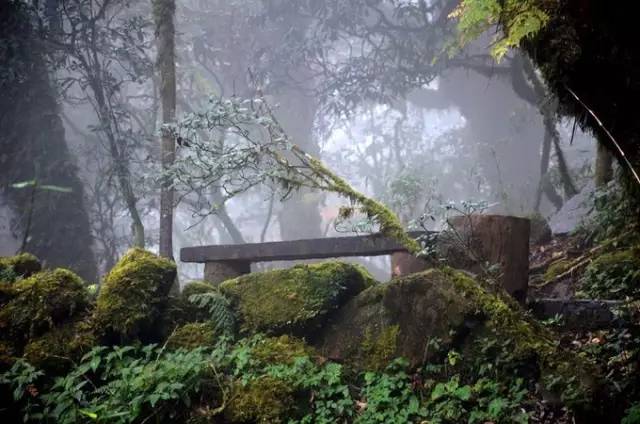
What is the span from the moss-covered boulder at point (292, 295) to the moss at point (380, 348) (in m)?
0.61

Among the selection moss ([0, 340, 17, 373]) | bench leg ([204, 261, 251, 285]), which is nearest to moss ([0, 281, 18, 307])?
moss ([0, 340, 17, 373])

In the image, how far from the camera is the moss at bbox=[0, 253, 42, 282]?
5074mm

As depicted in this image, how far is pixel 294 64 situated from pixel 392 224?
14.2 m

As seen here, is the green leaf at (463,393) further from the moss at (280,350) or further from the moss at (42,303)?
the moss at (42,303)

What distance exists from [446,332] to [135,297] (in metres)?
3.03

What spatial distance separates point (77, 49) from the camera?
9203mm

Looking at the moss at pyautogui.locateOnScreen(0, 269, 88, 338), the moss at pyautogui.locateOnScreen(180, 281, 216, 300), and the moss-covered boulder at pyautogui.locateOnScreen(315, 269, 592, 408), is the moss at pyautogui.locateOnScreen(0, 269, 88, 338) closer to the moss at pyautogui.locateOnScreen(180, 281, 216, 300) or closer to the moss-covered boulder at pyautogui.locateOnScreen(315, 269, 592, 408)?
the moss at pyautogui.locateOnScreen(180, 281, 216, 300)

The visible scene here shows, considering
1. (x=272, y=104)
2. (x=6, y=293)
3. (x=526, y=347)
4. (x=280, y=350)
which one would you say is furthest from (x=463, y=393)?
(x=272, y=104)

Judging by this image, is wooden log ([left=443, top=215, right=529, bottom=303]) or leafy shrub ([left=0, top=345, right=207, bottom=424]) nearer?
leafy shrub ([left=0, top=345, right=207, bottom=424])

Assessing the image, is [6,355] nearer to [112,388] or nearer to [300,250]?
[112,388]

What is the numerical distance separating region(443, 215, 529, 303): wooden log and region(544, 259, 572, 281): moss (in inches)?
66.9

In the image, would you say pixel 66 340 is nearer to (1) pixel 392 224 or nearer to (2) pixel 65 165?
(1) pixel 392 224

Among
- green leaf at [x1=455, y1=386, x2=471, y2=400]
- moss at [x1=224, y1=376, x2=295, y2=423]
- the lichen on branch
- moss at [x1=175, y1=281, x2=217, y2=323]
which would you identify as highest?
the lichen on branch

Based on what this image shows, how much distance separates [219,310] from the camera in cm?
487
